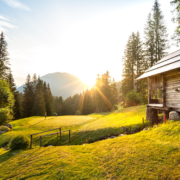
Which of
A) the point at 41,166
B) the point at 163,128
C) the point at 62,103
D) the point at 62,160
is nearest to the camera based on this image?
the point at 41,166

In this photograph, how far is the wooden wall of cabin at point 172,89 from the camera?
10.3 m

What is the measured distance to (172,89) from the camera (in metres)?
10.8

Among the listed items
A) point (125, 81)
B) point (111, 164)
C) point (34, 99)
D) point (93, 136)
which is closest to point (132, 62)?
point (125, 81)

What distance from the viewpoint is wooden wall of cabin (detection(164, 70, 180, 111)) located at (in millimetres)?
10281

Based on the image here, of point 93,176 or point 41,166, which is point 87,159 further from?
point 41,166

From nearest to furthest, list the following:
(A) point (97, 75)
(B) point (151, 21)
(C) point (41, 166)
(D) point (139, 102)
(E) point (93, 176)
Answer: (E) point (93, 176)
(C) point (41, 166)
(B) point (151, 21)
(D) point (139, 102)
(A) point (97, 75)

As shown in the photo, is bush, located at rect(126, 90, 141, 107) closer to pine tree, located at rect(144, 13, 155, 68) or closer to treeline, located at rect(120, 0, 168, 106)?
treeline, located at rect(120, 0, 168, 106)

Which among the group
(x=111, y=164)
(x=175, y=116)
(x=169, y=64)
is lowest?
(x=111, y=164)

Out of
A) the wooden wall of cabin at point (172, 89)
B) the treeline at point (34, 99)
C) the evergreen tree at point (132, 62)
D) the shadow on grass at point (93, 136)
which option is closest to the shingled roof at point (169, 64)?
the wooden wall of cabin at point (172, 89)

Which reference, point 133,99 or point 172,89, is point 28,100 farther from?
point 172,89

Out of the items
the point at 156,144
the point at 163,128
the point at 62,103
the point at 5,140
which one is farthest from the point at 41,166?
the point at 62,103

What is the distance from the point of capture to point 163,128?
29.8 feet

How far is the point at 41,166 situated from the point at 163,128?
9243 mm

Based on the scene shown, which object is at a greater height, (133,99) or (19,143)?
(133,99)
